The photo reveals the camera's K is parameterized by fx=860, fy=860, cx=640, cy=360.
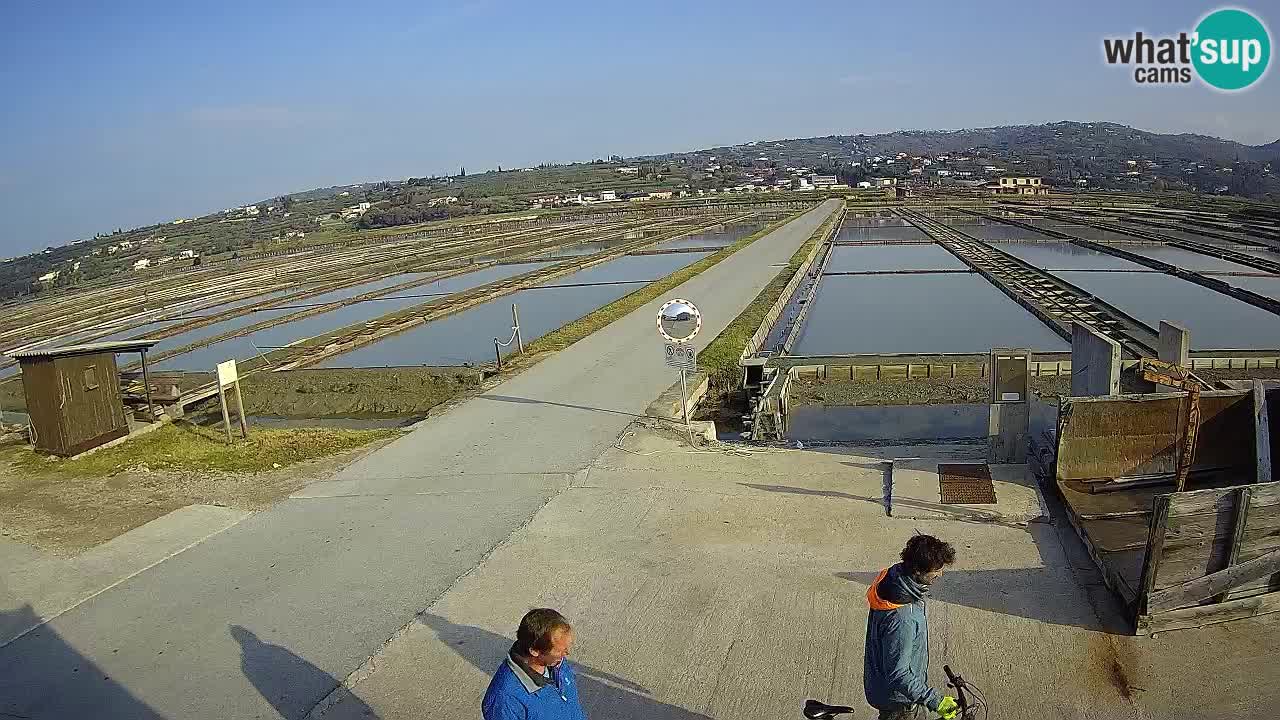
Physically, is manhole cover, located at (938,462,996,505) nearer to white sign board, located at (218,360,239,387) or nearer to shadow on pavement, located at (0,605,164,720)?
shadow on pavement, located at (0,605,164,720)

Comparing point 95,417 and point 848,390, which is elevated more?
point 95,417

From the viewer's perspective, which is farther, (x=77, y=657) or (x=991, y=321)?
(x=991, y=321)

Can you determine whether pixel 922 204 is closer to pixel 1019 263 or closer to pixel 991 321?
pixel 1019 263

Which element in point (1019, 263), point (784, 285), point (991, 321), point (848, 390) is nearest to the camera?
point (848, 390)

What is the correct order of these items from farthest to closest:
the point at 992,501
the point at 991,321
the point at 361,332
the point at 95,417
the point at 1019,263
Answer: the point at 1019,263, the point at 361,332, the point at 991,321, the point at 95,417, the point at 992,501

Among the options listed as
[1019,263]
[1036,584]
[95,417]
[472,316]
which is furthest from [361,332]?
[1019,263]

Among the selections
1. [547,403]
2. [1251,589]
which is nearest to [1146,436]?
[1251,589]

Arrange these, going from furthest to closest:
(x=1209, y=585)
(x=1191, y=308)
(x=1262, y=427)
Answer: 1. (x=1191, y=308)
2. (x=1262, y=427)
3. (x=1209, y=585)

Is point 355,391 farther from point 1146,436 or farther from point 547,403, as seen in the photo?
point 1146,436
